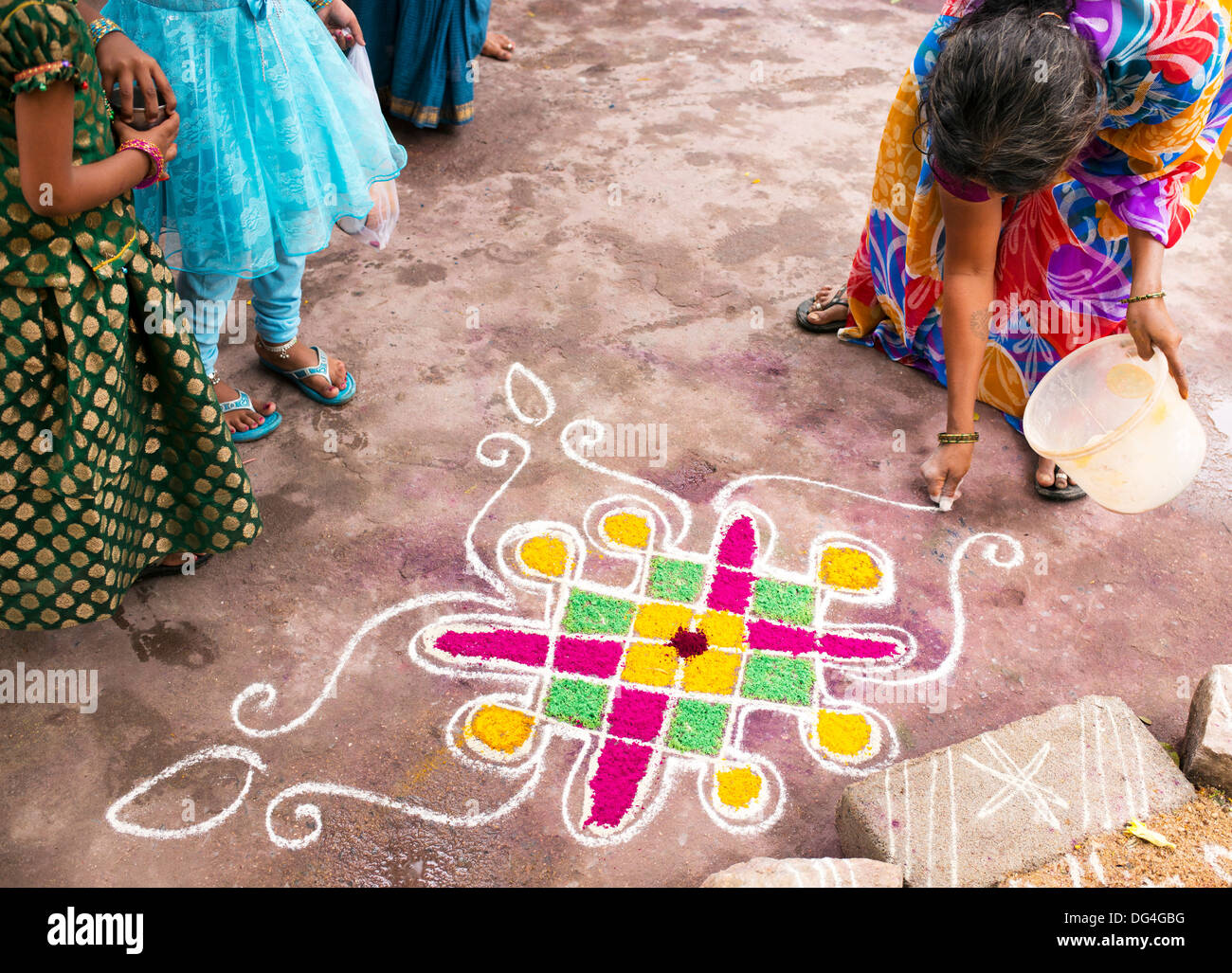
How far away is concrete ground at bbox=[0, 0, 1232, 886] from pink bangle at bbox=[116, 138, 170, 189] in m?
1.04

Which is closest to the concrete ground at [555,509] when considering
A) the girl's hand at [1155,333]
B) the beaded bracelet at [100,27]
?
the girl's hand at [1155,333]

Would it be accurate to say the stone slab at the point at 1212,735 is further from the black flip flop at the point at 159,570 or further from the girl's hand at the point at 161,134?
the girl's hand at the point at 161,134

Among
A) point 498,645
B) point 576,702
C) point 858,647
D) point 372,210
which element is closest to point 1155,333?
point 858,647

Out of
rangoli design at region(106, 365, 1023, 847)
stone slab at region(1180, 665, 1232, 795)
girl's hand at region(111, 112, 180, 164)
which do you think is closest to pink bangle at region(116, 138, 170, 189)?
girl's hand at region(111, 112, 180, 164)

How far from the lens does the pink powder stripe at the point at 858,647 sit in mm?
2635

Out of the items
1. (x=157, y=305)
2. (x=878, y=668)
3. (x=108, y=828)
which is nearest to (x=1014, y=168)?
(x=878, y=668)

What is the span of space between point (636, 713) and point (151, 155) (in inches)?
69.0

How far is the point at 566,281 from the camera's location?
386 centimetres

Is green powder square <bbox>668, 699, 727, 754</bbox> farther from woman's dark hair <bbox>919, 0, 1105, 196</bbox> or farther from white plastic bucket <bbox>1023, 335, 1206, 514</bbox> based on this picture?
woman's dark hair <bbox>919, 0, 1105, 196</bbox>

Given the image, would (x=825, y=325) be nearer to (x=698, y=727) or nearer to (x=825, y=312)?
(x=825, y=312)

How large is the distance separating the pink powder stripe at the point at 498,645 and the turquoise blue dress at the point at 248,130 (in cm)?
114

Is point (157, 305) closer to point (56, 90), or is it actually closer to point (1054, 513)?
point (56, 90)

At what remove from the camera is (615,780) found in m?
2.31

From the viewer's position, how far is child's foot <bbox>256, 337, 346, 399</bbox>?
3170 mm
